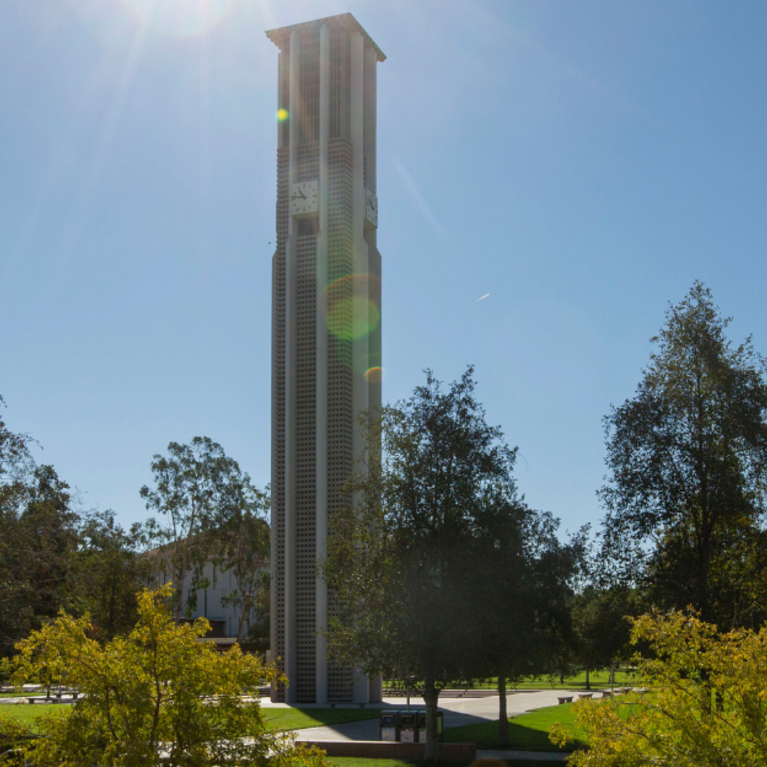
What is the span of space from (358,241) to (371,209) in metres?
3.02

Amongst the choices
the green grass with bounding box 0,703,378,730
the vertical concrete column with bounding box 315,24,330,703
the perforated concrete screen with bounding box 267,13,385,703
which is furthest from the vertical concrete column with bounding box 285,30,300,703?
the green grass with bounding box 0,703,378,730

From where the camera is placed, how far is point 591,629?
2408 cm

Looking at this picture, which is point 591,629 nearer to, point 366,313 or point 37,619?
point 37,619

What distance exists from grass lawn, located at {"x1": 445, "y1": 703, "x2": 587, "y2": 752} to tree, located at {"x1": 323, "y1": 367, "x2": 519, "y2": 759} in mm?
2998

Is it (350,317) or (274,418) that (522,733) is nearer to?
(274,418)

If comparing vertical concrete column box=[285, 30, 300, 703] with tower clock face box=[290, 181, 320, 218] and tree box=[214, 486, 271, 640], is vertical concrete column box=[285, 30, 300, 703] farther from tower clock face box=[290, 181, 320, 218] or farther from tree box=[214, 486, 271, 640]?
tree box=[214, 486, 271, 640]

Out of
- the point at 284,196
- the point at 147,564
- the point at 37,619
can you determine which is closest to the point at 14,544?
the point at 37,619

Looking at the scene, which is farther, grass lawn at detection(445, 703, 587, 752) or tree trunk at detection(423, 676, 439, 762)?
grass lawn at detection(445, 703, 587, 752)

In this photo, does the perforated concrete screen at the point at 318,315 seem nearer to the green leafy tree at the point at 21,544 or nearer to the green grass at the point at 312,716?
the green grass at the point at 312,716

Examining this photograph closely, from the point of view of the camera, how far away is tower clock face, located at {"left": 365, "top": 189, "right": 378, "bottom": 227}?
5206cm

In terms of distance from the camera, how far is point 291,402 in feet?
160

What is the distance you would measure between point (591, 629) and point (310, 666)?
82.4 feet

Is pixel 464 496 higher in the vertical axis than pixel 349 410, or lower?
lower

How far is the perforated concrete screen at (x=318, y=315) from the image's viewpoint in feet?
153
